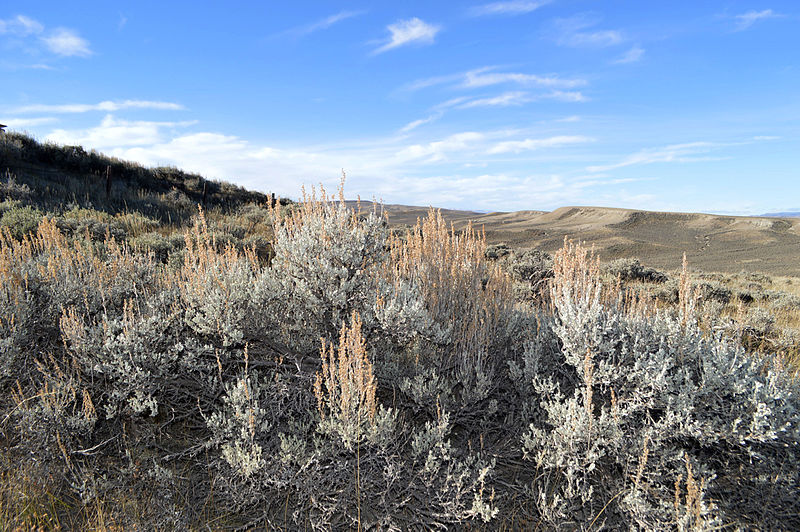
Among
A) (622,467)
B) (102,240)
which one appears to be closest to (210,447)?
(622,467)

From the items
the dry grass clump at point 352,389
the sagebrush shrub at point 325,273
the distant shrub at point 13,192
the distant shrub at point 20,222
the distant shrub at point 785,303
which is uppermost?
the distant shrub at point 13,192

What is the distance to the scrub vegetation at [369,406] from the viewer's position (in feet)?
8.98

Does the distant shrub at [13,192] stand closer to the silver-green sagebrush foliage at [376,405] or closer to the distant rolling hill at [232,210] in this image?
the distant rolling hill at [232,210]

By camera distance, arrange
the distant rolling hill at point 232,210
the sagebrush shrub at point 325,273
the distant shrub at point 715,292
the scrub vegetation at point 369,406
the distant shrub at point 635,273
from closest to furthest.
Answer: the scrub vegetation at point 369,406
the sagebrush shrub at point 325,273
the distant shrub at point 715,292
the distant shrub at point 635,273
the distant rolling hill at point 232,210

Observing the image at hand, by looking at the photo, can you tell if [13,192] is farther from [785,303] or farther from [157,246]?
[785,303]

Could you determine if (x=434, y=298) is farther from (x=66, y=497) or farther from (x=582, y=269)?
(x=66, y=497)

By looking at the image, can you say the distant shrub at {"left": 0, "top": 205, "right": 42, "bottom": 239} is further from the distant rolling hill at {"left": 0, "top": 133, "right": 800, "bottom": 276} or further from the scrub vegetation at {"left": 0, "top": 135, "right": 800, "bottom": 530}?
the scrub vegetation at {"left": 0, "top": 135, "right": 800, "bottom": 530}

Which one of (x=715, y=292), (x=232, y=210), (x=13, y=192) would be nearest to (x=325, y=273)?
(x=715, y=292)

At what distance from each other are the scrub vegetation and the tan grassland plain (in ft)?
47.5

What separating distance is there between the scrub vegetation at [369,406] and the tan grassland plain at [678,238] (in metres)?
14.5

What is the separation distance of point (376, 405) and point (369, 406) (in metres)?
0.61

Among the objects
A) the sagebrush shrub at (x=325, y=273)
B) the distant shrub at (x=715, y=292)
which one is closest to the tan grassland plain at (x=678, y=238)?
the distant shrub at (x=715, y=292)

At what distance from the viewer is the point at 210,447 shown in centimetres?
313

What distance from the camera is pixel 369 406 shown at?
2701 mm
